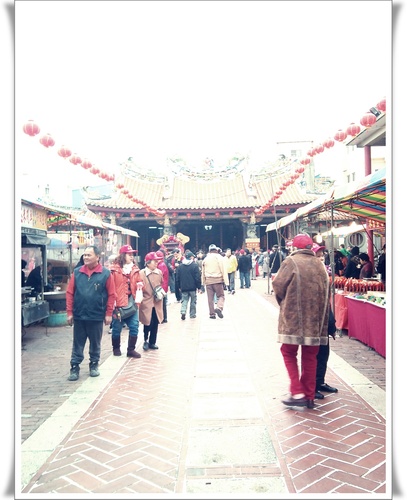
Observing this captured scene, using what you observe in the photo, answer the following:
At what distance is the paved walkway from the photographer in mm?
2645

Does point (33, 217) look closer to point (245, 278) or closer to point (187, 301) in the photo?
point (187, 301)

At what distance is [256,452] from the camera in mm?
3025

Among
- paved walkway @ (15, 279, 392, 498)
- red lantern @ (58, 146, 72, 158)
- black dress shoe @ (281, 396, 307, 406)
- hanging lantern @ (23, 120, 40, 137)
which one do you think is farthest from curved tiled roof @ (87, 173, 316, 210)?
black dress shoe @ (281, 396, 307, 406)

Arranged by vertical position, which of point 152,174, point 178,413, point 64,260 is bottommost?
point 178,413

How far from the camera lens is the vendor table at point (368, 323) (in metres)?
5.61

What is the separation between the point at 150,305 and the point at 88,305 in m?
1.39

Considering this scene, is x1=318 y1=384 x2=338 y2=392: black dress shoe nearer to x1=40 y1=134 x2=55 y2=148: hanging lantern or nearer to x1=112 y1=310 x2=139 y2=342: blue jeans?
x1=112 y1=310 x2=139 y2=342: blue jeans

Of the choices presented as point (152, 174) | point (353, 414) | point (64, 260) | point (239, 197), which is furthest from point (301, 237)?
point (152, 174)

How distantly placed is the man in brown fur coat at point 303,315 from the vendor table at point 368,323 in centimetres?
197

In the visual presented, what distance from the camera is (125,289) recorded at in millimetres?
5719

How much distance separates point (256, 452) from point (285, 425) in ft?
1.88

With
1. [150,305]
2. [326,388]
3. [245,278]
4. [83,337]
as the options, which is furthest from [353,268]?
[83,337]

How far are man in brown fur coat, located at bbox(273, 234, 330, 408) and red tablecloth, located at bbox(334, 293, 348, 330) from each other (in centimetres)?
352

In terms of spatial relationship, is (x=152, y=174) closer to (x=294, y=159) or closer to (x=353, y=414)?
(x=294, y=159)
